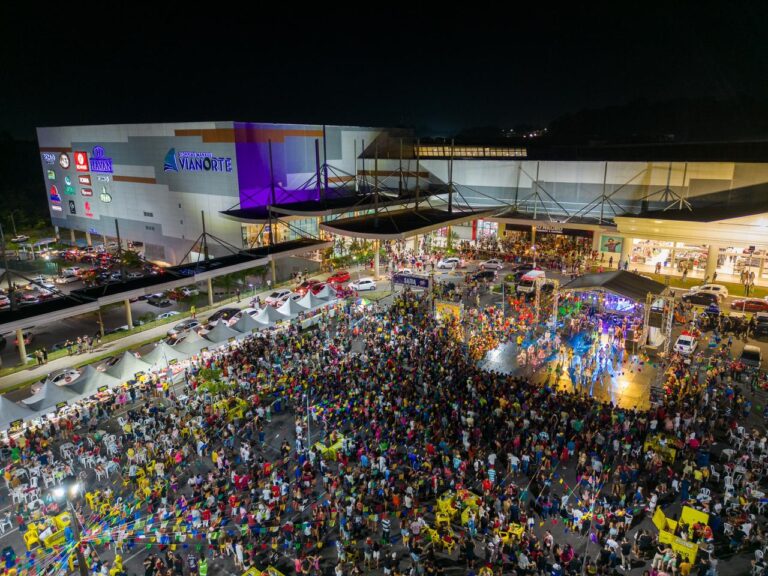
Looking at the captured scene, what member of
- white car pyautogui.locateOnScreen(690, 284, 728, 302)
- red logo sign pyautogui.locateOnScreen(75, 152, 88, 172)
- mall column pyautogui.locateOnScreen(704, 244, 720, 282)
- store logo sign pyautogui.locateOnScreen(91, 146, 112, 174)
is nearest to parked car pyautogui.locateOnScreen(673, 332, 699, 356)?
white car pyautogui.locateOnScreen(690, 284, 728, 302)

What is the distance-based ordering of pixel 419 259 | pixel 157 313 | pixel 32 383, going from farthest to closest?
pixel 419 259, pixel 157 313, pixel 32 383

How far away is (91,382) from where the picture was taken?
68.1 feet

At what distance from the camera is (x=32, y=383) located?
2406 cm

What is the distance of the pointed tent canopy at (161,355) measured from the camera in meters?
23.0

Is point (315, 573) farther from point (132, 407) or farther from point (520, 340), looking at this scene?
point (520, 340)

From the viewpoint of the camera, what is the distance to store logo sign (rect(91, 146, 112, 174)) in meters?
53.0

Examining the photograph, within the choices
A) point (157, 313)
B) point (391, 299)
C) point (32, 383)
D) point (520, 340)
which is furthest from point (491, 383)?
point (157, 313)

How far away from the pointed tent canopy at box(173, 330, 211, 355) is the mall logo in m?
21.2

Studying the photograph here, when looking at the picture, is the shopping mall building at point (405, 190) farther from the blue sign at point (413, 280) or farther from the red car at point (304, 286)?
the blue sign at point (413, 280)

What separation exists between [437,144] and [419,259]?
1884 centimetres

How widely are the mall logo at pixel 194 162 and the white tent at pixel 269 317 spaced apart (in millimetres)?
18463

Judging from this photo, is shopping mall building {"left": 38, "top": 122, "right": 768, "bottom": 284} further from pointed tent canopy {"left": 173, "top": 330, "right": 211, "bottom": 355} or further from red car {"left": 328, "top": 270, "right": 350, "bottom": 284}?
pointed tent canopy {"left": 173, "top": 330, "right": 211, "bottom": 355}

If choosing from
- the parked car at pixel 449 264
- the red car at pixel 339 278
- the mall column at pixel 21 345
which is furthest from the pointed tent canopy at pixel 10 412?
the parked car at pixel 449 264

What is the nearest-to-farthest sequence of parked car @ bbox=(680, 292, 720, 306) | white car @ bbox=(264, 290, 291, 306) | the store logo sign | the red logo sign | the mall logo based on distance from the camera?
parked car @ bbox=(680, 292, 720, 306) → white car @ bbox=(264, 290, 291, 306) → the mall logo → the store logo sign → the red logo sign
